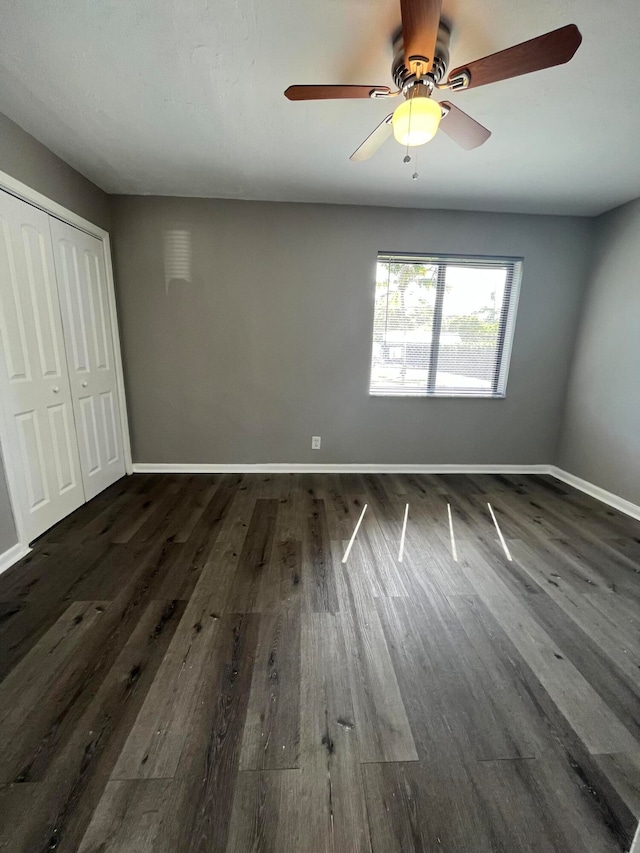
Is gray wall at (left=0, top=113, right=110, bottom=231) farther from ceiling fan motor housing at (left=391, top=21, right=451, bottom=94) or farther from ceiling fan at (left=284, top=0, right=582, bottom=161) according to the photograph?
ceiling fan motor housing at (left=391, top=21, right=451, bottom=94)

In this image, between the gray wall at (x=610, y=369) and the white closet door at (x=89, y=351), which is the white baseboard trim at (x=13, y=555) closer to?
the white closet door at (x=89, y=351)

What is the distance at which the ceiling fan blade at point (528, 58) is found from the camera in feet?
3.45

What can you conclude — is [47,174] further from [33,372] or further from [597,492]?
[597,492]

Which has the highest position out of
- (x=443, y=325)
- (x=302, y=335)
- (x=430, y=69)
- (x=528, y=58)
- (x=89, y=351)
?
Answer: (x=430, y=69)

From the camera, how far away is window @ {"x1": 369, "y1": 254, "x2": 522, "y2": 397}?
321 centimetres

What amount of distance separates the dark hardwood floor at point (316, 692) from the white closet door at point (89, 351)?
74 cm

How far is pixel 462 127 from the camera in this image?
1.55 metres

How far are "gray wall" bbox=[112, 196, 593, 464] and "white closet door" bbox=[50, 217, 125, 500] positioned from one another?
205 millimetres

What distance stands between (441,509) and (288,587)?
5.10ft

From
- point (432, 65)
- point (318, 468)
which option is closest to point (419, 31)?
point (432, 65)

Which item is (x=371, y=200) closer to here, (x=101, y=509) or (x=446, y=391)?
(x=446, y=391)

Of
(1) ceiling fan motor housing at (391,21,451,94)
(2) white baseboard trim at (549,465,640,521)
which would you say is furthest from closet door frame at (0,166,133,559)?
(2) white baseboard trim at (549,465,640,521)

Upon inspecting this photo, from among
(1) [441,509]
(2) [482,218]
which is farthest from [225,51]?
(1) [441,509]

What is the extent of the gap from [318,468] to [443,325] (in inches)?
76.5
